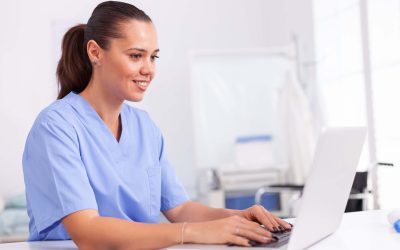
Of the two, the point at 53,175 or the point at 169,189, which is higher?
the point at 53,175

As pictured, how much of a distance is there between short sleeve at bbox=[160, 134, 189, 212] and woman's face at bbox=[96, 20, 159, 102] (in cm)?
28

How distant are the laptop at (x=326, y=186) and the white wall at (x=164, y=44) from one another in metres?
3.67

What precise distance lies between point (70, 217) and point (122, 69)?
40cm

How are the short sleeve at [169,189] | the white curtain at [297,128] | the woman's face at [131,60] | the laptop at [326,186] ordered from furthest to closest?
the white curtain at [297,128] < the short sleeve at [169,189] < the woman's face at [131,60] < the laptop at [326,186]

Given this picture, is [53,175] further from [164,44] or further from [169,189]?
[164,44]

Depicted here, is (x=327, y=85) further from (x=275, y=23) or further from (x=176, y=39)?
(x=176, y=39)

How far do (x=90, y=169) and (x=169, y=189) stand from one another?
331 millimetres

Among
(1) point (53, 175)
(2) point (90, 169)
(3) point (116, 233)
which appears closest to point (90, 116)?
(2) point (90, 169)

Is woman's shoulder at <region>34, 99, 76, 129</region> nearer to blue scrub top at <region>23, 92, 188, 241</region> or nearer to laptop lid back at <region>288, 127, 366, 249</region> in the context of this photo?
blue scrub top at <region>23, 92, 188, 241</region>

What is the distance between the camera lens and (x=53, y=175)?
4.38 feet

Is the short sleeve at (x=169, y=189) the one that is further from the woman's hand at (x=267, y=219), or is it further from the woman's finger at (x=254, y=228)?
the woman's finger at (x=254, y=228)

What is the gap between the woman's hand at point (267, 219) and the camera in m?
1.38

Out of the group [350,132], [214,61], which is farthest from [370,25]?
[350,132]

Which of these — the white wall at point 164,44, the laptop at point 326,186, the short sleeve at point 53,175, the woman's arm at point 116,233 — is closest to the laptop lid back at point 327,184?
the laptop at point 326,186
